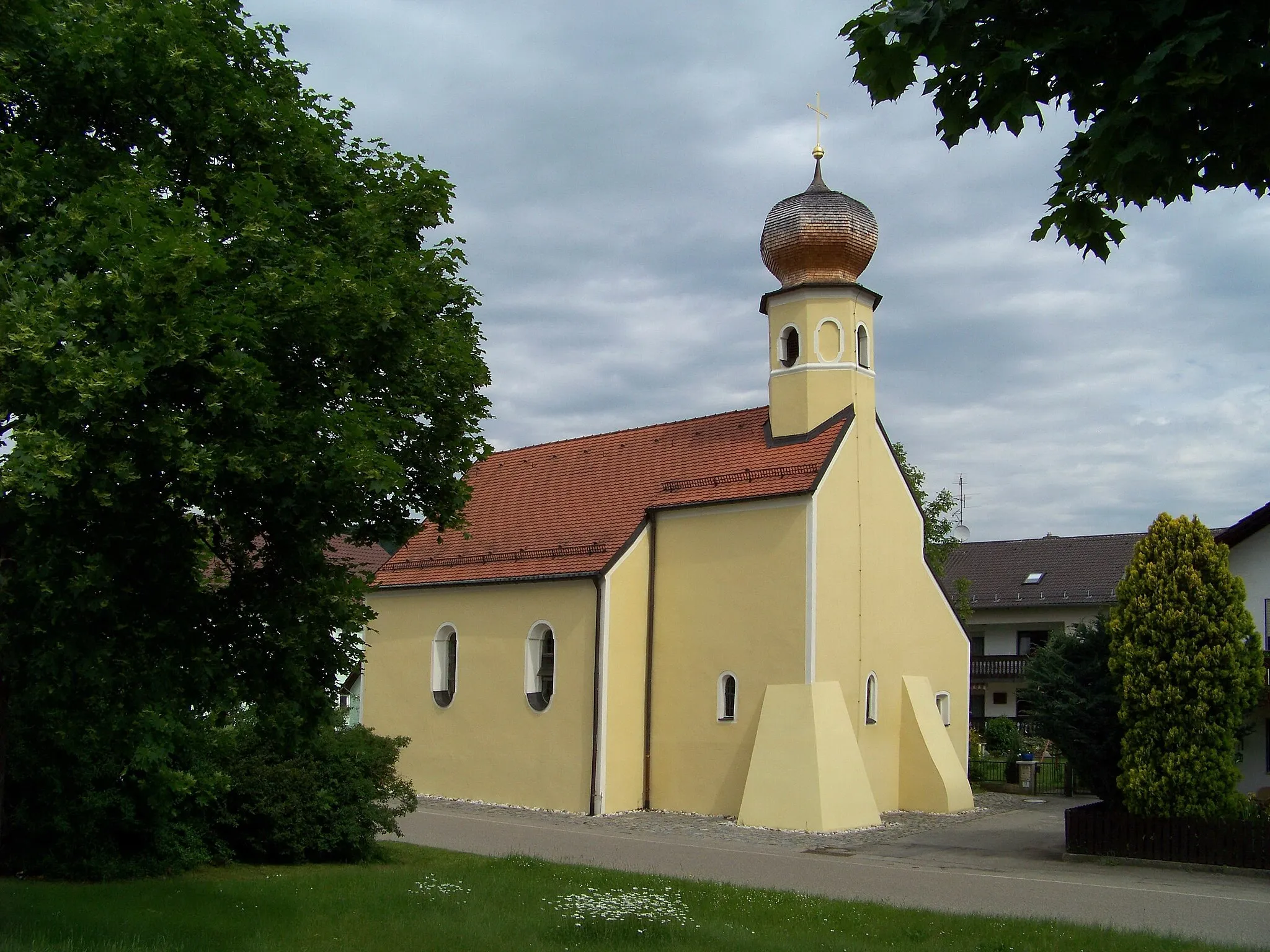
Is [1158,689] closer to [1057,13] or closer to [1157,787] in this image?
[1157,787]

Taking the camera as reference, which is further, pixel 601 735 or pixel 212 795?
pixel 601 735

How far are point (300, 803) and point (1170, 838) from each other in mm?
11996

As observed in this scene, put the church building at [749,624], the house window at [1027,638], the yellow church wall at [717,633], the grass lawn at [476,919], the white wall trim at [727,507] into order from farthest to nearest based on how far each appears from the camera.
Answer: the house window at [1027,638] → the white wall trim at [727,507] → the yellow church wall at [717,633] → the church building at [749,624] → the grass lawn at [476,919]

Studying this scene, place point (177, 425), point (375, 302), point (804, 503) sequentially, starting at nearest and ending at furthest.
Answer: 1. point (177, 425)
2. point (375, 302)
3. point (804, 503)

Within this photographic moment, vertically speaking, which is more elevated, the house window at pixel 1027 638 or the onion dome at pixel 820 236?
the onion dome at pixel 820 236

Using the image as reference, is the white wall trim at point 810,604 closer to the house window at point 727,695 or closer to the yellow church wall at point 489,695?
the house window at point 727,695

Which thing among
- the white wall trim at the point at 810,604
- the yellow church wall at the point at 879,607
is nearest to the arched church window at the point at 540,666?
the white wall trim at the point at 810,604

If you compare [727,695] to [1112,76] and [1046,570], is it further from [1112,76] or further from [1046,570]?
[1046,570]

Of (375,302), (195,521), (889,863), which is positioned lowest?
(889,863)

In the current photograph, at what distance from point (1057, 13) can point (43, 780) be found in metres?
12.9

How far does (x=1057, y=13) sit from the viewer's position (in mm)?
5426

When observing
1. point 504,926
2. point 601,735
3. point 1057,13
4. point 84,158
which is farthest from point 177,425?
point 601,735

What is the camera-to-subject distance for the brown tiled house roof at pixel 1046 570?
47.8m

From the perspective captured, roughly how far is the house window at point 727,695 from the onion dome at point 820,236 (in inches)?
314
